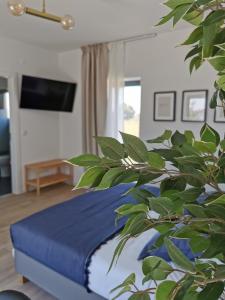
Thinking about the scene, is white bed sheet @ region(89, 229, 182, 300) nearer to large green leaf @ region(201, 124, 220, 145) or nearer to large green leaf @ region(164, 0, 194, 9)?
large green leaf @ region(201, 124, 220, 145)

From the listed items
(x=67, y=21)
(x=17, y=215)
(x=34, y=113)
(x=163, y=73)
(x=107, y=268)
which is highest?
(x=67, y=21)

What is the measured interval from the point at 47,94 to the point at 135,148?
14.2 ft

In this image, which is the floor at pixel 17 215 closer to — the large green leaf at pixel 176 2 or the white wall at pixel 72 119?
the white wall at pixel 72 119

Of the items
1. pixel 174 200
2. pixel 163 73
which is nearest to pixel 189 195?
pixel 174 200

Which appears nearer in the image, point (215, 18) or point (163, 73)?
point (215, 18)

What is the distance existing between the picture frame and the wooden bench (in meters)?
1.82

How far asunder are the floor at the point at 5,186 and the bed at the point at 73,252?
2.71 metres

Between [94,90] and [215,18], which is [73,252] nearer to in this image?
[215,18]

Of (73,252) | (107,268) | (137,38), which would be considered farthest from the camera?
(137,38)

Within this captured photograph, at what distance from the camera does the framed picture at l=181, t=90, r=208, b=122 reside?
3.44m

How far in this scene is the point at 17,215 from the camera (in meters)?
3.66

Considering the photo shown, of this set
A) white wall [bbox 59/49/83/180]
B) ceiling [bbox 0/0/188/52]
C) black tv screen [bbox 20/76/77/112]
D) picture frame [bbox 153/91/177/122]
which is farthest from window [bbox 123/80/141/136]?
black tv screen [bbox 20/76/77/112]

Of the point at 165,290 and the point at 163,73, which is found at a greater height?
the point at 163,73

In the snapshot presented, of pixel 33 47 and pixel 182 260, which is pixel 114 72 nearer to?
pixel 33 47
